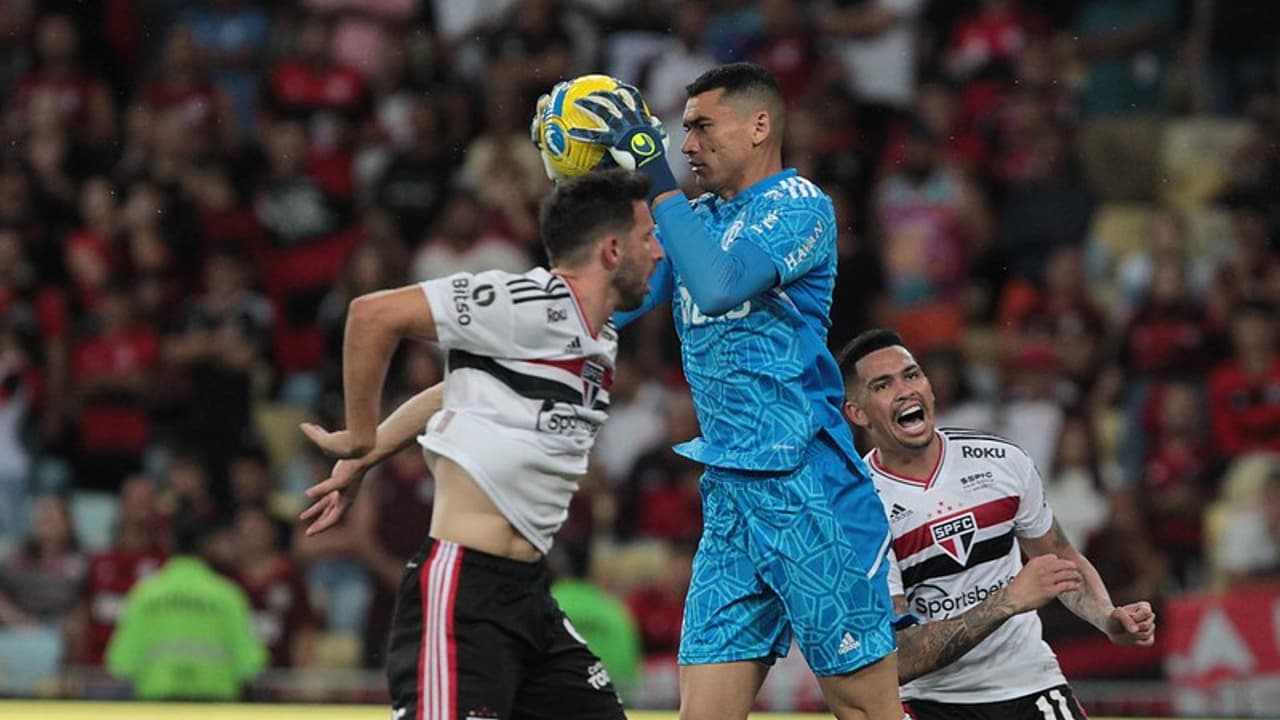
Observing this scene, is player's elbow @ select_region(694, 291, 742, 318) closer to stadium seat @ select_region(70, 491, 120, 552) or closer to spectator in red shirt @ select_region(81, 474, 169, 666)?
spectator in red shirt @ select_region(81, 474, 169, 666)

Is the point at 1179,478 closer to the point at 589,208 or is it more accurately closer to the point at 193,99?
the point at 589,208

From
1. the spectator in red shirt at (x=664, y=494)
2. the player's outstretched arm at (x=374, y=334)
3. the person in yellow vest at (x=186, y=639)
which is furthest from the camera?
the spectator in red shirt at (x=664, y=494)

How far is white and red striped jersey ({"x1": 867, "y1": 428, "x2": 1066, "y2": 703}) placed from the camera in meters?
6.36

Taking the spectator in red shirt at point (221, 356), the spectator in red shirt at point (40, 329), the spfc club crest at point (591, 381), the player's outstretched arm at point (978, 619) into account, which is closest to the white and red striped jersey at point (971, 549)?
the player's outstretched arm at point (978, 619)

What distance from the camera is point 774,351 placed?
5.79m

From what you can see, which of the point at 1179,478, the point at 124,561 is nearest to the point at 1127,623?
the point at 1179,478

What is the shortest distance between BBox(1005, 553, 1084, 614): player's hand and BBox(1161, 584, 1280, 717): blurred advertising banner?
3758 millimetres

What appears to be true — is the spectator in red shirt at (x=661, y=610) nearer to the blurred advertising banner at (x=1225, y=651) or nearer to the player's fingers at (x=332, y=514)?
the blurred advertising banner at (x=1225, y=651)

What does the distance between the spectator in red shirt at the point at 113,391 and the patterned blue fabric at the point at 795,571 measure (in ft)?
22.7

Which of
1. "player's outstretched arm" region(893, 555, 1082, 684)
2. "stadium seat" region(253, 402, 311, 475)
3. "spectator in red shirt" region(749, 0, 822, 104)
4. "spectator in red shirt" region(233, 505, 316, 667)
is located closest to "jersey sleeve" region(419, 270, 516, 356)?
"player's outstretched arm" region(893, 555, 1082, 684)

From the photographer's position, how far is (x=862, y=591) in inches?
227

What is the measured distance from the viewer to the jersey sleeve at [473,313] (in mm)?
5211

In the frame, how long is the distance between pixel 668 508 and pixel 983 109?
3.38 metres

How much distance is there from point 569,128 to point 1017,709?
224cm
